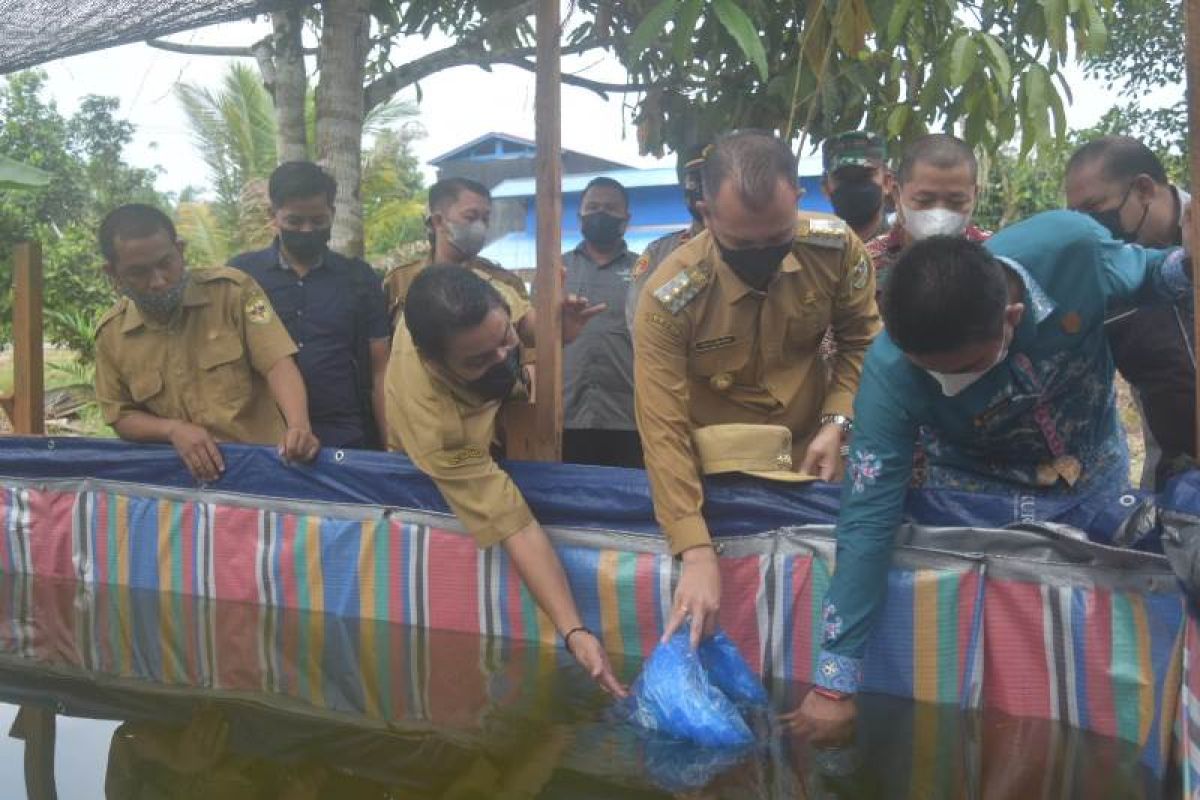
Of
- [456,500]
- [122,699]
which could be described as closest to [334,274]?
[456,500]

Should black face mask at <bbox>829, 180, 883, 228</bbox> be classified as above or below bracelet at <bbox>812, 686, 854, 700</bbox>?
above

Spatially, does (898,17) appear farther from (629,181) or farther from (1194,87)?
(629,181)

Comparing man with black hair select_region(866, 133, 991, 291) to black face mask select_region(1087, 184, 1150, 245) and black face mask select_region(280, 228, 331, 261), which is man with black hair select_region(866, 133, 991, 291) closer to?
black face mask select_region(1087, 184, 1150, 245)

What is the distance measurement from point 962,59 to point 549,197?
3.79 feet

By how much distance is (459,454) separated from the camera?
3016mm

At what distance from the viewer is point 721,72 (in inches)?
179

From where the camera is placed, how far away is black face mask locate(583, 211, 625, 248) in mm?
4527

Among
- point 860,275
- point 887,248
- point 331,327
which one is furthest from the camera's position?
point 331,327

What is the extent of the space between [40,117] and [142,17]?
1520cm

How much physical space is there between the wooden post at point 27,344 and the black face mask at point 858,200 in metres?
3.16

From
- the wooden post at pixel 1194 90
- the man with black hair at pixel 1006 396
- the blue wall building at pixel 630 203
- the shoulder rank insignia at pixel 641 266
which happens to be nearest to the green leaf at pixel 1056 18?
the man with black hair at pixel 1006 396

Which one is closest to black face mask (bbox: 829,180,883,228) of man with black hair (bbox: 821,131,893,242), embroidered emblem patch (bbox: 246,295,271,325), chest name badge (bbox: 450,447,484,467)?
man with black hair (bbox: 821,131,893,242)

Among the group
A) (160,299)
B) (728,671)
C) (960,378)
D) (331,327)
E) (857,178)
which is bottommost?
(728,671)

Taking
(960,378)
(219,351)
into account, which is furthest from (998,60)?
(219,351)
